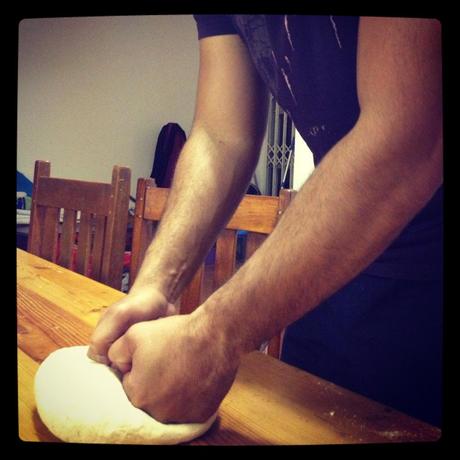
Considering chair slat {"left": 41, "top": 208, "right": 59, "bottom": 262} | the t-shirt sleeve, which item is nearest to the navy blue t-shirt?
the t-shirt sleeve

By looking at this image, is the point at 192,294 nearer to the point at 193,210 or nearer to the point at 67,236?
the point at 193,210

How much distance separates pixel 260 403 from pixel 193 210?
21 centimetres

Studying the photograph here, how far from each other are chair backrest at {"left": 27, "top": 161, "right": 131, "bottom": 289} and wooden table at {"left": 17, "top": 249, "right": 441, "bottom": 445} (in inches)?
1.0

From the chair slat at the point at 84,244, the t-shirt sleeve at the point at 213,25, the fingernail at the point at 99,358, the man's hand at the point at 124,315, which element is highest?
the t-shirt sleeve at the point at 213,25

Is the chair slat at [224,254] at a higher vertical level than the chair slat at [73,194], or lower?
lower

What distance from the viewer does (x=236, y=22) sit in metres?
0.43

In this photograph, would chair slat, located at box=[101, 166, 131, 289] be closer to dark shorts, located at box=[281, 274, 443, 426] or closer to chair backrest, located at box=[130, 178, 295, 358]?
chair backrest, located at box=[130, 178, 295, 358]

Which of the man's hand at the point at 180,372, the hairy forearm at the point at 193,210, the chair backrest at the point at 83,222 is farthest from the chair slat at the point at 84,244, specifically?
the man's hand at the point at 180,372

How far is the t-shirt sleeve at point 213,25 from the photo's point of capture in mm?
400

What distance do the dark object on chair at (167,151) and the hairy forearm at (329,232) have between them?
140 millimetres

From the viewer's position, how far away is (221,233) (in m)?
0.51

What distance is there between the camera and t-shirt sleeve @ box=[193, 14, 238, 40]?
400 mm

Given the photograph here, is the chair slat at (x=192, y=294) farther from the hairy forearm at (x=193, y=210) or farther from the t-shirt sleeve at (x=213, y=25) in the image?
the t-shirt sleeve at (x=213, y=25)

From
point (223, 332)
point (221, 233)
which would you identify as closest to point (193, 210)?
point (221, 233)
